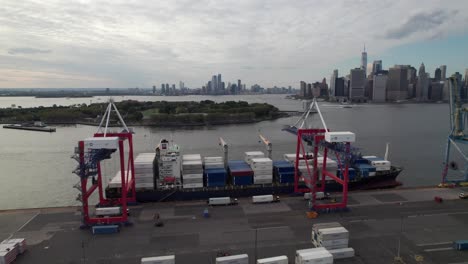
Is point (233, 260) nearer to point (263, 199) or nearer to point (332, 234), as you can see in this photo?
point (332, 234)

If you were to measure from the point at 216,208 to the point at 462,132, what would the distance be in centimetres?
2385

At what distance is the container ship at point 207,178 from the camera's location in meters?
24.7

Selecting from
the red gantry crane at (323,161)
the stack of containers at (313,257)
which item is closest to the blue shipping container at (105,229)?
the stack of containers at (313,257)

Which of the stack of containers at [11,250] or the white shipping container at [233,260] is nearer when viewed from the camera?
the white shipping container at [233,260]

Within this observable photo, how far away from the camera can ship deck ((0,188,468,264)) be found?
15.8 m

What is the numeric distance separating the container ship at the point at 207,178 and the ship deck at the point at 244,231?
1684mm

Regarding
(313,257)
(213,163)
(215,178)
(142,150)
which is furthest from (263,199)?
(142,150)

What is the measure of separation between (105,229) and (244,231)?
8.60 metres

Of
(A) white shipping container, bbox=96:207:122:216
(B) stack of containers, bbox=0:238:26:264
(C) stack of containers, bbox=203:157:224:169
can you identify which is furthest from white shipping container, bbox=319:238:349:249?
(B) stack of containers, bbox=0:238:26:264

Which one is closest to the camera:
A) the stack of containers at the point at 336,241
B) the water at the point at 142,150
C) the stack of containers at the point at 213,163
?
the stack of containers at the point at 336,241

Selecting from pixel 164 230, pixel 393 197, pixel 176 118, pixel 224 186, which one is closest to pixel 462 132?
pixel 393 197

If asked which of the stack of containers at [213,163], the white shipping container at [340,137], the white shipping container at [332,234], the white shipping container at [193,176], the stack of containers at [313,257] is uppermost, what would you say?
the white shipping container at [340,137]

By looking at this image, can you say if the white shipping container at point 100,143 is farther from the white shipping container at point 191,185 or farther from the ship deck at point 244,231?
the white shipping container at point 191,185

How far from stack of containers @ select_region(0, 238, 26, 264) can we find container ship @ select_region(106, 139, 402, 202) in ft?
29.6
